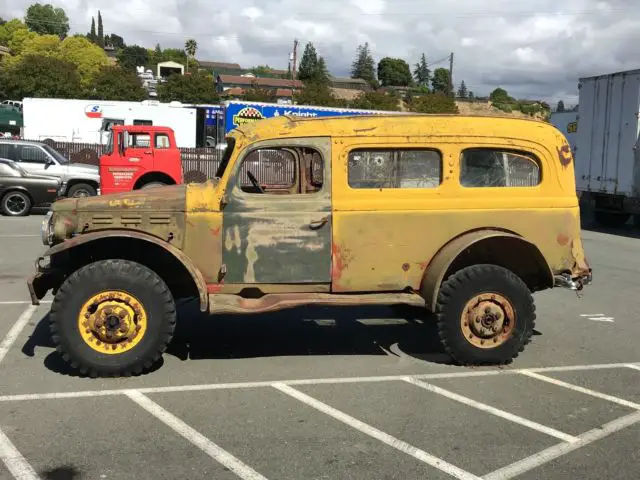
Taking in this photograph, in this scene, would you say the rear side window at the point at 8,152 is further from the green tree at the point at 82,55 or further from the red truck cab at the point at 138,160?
the green tree at the point at 82,55

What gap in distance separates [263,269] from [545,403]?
2.37 m

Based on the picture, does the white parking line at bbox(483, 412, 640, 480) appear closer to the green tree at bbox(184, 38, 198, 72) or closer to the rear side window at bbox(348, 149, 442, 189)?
the rear side window at bbox(348, 149, 442, 189)

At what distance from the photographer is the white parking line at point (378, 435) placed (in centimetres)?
366

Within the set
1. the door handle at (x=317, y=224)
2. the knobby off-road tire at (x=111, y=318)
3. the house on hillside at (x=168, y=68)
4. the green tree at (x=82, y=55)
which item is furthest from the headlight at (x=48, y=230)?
the house on hillside at (x=168, y=68)

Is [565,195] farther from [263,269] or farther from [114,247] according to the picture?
[114,247]

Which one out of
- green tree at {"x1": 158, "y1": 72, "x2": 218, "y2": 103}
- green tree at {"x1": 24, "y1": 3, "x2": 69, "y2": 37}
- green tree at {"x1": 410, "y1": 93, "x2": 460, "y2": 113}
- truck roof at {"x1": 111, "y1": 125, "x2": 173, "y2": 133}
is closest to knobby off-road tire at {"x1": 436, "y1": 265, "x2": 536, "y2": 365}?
truck roof at {"x1": 111, "y1": 125, "x2": 173, "y2": 133}

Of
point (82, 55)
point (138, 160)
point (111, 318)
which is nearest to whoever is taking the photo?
point (111, 318)

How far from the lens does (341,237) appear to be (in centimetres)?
525

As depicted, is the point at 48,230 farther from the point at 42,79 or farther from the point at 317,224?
the point at 42,79

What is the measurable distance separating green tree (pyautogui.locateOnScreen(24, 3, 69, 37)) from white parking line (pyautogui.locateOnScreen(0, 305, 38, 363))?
17164 centimetres

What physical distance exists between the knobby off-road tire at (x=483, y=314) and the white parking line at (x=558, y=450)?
3.78 ft

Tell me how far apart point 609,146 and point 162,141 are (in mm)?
10722

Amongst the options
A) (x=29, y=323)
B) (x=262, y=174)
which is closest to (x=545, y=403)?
(x=262, y=174)

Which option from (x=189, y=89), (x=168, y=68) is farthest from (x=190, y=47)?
(x=189, y=89)
